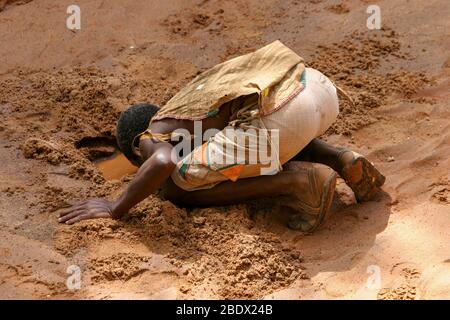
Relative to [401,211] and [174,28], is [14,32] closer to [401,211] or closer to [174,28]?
[174,28]

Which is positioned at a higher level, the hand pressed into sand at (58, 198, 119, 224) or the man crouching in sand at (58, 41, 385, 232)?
the man crouching in sand at (58, 41, 385, 232)

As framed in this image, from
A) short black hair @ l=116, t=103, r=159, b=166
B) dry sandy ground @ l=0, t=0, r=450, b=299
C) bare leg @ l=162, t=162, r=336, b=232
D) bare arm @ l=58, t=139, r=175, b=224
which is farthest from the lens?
short black hair @ l=116, t=103, r=159, b=166

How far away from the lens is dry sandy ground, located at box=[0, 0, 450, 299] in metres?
2.73

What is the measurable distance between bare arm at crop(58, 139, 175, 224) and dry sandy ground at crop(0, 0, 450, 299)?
7cm

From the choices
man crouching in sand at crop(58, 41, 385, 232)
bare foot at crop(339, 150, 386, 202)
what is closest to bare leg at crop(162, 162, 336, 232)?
man crouching in sand at crop(58, 41, 385, 232)

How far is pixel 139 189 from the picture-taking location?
2.96m

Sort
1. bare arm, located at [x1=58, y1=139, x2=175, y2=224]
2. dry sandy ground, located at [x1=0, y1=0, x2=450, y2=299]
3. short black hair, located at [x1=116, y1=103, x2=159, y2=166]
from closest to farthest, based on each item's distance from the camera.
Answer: dry sandy ground, located at [x1=0, y1=0, x2=450, y2=299], bare arm, located at [x1=58, y1=139, x2=175, y2=224], short black hair, located at [x1=116, y1=103, x2=159, y2=166]

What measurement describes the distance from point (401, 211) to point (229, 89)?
91 centimetres

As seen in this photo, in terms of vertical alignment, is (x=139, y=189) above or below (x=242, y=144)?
below

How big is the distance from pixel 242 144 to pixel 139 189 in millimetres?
459

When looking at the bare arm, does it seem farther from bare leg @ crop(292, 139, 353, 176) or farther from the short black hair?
bare leg @ crop(292, 139, 353, 176)

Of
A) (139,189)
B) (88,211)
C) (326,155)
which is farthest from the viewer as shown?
(326,155)

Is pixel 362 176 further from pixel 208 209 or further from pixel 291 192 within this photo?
pixel 208 209

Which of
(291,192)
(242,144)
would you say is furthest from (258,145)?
(291,192)
